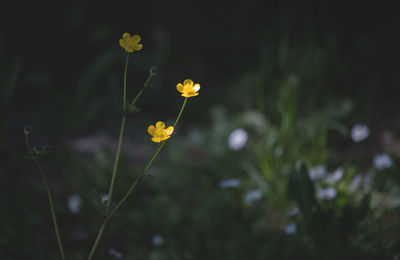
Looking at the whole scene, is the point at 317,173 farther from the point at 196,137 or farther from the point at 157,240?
the point at 196,137

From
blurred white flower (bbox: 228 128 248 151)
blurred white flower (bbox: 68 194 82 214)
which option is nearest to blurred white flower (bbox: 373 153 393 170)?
blurred white flower (bbox: 228 128 248 151)

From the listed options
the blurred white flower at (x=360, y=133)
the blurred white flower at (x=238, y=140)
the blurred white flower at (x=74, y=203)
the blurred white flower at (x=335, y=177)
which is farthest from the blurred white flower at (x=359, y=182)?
the blurred white flower at (x=74, y=203)

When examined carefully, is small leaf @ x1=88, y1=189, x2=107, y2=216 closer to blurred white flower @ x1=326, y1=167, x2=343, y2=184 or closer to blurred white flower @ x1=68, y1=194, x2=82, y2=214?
blurred white flower @ x1=68, y1=194, x2=82, y2=214

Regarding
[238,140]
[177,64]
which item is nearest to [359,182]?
[238,140]

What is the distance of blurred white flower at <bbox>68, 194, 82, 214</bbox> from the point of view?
1.87m

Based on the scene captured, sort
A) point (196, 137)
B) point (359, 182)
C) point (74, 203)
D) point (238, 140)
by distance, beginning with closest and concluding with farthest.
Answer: point (359, 182) < point (74, 203) < point (238, 140) < point (196, 137)

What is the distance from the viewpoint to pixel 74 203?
1896 mm

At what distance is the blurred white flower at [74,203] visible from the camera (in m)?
1.87

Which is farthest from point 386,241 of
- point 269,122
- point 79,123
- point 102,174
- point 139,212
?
point 79,123

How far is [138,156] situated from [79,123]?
554 mm

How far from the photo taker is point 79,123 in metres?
2.66

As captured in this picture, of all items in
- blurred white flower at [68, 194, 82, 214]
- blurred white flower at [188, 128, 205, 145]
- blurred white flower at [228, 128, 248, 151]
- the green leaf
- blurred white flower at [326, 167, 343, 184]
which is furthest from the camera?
blurred white flower at [188, 128, 205, 145]

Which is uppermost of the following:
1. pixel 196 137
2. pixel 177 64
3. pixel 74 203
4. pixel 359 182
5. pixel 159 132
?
pixel 177 64

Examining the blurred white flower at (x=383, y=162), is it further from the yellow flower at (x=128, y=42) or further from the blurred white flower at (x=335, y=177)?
the yellow flower at (x=128, y=42)
